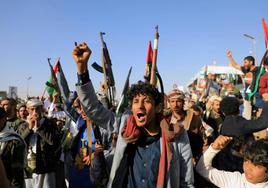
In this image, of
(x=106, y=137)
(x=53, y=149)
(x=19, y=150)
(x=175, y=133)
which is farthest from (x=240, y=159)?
(x=53, y=149)

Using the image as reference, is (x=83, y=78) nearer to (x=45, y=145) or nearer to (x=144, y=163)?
(x=144, y=163)

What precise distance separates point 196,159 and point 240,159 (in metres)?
0.47

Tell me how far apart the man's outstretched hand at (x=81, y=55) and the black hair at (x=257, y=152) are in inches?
59.6

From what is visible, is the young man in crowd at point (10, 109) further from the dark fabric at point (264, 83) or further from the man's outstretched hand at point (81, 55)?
the dark fabric at point (264, 83)

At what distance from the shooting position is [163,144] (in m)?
2.44

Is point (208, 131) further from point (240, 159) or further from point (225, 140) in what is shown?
point (225, 140)

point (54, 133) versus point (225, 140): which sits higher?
point (225, 140)

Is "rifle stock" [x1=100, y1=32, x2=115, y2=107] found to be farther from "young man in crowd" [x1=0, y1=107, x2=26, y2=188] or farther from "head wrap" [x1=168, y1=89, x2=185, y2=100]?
"young man in crowd" [x1=0, y1=107, x2=26, y2=188]

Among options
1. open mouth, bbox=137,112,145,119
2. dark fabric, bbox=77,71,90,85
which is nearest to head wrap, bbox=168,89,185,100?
open mouth, bbox=137,112,145,119

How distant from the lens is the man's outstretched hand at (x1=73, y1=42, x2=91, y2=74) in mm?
2455

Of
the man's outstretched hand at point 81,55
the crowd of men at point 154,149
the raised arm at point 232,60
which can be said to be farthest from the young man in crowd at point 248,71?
the man's outstretched hand at point 81,55

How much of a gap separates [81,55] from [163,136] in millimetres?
965

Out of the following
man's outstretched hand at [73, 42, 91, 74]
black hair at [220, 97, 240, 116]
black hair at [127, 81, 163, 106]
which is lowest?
black hair at [220, 97, 240, 116]

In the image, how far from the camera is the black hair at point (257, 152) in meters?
2.28
